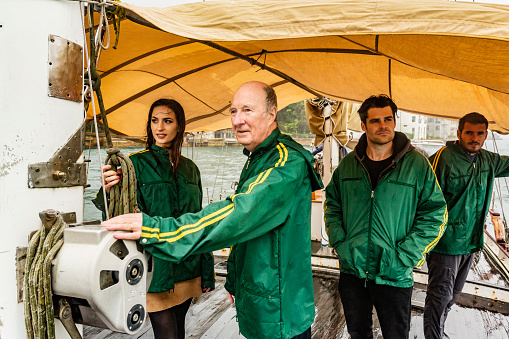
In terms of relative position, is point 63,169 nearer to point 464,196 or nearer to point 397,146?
point 397,146

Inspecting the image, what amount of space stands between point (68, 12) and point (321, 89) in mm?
2810

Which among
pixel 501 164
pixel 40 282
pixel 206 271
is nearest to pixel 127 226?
pixel 40 282

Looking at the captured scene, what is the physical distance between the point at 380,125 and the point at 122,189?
1.68m

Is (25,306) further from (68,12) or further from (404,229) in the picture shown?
(404,229)

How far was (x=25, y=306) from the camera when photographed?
1.13 meters

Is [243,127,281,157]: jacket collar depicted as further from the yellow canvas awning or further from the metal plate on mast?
the metal plate on mast

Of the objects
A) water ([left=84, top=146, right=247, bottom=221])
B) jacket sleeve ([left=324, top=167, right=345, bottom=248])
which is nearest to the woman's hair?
jacket sleeve ([left=324, top=167, right=345, bottom=248])

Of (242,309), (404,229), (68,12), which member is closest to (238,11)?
(68,12)

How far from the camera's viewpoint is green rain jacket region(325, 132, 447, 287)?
2121 millimetres

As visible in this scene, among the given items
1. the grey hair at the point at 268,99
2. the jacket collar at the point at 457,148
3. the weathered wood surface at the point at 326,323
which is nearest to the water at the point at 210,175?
the weathered wood surface at the point at 326,323

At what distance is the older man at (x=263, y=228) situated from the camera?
4.01 feet

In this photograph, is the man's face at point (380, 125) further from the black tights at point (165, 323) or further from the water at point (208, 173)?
the water at point (208, 173)

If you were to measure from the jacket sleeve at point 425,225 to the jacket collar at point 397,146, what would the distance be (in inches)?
5.6

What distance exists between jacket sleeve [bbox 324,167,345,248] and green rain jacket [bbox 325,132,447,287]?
0.05 feet
